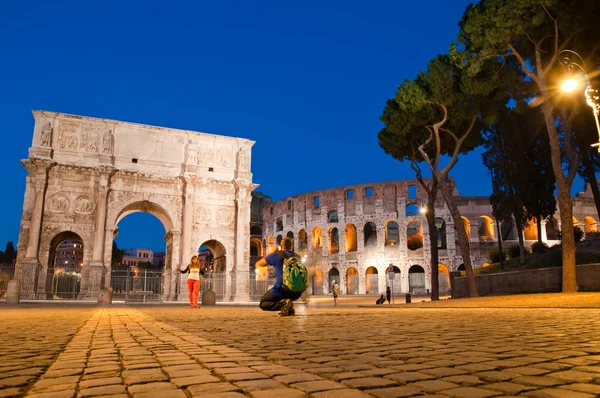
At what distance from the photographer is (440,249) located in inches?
1606

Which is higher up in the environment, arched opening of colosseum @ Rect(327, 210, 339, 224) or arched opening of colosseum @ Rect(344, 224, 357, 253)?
arched opening of colosseum @ Rect(327, 210, 339, 224)

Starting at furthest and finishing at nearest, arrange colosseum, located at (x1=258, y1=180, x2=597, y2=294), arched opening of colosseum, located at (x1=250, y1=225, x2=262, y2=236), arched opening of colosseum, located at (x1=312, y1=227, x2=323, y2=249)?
arched opening of colosseum, located at (x1=250, y1=225, x2=262, y2=236)
arched opening of colosseum, located at (x1=312, y1=227, x2=323, y2=249)
colosseum, located at (x1=258, y1=180, x2=597, y2=294)

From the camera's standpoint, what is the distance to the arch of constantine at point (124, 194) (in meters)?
24.0

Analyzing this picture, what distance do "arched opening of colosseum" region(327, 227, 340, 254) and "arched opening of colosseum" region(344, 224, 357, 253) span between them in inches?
40.3

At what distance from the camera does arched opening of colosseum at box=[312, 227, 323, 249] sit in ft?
153

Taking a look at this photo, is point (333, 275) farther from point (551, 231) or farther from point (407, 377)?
point (407, 377)

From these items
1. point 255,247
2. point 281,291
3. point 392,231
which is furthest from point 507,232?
→ point 281,291

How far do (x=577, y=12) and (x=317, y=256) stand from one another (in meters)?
33.9

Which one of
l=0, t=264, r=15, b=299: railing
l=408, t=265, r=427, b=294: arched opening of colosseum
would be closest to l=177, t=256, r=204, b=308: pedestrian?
l=0, t=264, r=15, b=299: railing

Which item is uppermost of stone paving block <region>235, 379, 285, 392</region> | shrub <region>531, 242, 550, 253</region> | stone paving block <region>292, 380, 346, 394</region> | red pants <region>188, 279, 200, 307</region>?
shrub <region>531, 242, 550, 253</region>

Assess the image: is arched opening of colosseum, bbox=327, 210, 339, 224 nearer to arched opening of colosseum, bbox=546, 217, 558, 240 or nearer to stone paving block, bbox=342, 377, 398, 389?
arched opening of colosseum, bbox=546, 217, 558, 240

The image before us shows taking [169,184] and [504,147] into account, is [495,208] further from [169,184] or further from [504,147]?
[169,184]

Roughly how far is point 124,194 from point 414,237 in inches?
1124

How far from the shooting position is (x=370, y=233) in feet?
149
